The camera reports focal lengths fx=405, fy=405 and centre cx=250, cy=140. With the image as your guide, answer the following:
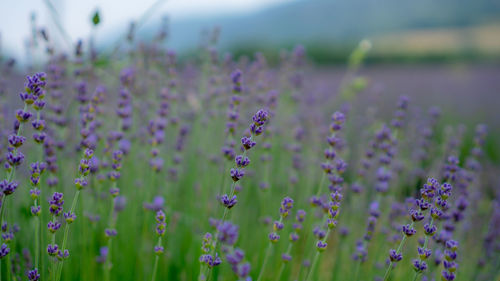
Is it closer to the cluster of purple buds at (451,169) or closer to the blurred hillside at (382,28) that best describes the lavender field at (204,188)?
the cluster of purple buds at (451,169)

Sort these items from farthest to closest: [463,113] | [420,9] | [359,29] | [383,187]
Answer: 1. [420,9]
2. [359,29]
3. [463,113]
4. [383,187]

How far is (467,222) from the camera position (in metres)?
2.35

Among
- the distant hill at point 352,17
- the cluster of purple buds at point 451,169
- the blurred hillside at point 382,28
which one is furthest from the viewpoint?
the distant hill at point 352,17

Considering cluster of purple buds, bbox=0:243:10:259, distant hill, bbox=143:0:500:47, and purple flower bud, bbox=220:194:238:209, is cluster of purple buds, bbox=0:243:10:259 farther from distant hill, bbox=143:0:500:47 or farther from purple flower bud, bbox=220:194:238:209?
distant hill, bbox=143:0:500:47

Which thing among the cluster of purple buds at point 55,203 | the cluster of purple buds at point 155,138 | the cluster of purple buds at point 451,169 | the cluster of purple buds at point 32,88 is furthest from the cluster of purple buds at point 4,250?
the cluster of purple buds at point 451,169

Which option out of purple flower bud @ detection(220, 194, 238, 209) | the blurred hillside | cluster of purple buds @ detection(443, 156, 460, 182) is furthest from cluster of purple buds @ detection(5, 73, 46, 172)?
the blurred hillside

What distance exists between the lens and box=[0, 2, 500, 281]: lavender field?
53.9 inches

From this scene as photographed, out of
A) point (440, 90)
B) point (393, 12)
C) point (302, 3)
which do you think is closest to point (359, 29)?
point (393, 12)

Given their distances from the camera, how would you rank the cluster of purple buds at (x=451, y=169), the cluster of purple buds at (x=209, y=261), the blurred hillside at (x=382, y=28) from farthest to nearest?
the blurred hillside at (x=382, y=28) → the cluster of purple buds at (x=451, y=169) → the cluster of purple buds at (x=209, y=261)

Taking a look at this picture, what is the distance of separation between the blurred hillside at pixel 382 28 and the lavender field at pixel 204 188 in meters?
10.7

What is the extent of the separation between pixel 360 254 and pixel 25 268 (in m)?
1.43

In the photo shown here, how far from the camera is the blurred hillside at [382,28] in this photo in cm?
1672

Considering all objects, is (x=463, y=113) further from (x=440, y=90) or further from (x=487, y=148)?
(x=440, y=90)

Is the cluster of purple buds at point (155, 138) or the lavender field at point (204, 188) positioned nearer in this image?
the lavender field at point (204, 188)
